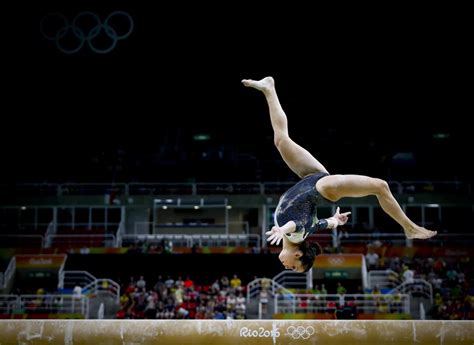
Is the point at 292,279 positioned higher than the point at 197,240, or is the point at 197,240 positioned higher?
the point at 197,240

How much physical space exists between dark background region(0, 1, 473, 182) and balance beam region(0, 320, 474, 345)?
20817 mm

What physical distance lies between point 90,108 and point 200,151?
7.58 metres

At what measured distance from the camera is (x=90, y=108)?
34781 millimetres

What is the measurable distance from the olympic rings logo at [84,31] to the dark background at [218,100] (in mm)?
336

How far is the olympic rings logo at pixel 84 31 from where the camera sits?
96.6 ft

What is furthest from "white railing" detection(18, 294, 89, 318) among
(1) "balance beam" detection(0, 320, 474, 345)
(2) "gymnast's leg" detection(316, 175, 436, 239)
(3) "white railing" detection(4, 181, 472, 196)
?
(2) "gymnast's leg" detection(316, 175, 436, 239)

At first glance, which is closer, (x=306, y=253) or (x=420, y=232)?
(x=420, y=232)

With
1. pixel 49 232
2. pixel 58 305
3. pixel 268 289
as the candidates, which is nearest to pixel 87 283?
pixel 58 305

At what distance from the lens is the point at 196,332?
8039 mm

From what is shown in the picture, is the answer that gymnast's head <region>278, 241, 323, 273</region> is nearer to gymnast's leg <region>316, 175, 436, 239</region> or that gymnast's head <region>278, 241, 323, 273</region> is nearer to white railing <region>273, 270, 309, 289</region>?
gymnast's leg <region>316, 175, 436, 239</region>

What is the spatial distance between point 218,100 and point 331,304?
1651cm

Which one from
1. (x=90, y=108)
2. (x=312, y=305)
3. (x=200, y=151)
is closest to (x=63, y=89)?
(x=90, y=108)

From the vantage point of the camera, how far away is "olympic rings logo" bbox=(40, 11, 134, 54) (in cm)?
2944

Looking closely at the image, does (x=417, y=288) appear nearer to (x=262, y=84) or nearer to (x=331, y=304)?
(x=331, y=304)
